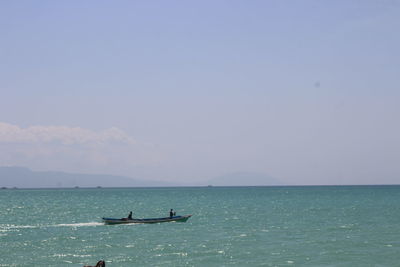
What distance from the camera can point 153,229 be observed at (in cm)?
6338

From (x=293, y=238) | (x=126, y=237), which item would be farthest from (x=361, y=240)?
(x=126, y=237)

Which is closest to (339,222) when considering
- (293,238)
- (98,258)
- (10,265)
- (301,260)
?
(293,238)

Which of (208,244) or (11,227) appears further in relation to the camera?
(11,227)

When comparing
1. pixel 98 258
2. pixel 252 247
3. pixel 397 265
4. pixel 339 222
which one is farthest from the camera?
pixel 339 222

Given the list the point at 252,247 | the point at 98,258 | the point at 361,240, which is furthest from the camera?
the point at 361,240

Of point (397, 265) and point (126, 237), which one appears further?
point (126, 237)

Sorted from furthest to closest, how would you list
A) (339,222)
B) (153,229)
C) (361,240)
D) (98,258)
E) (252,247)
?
(339,222), (153,229), (361,240), (252,247), (98,258)

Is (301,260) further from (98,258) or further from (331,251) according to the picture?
(98,258)

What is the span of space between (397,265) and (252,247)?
492 inches

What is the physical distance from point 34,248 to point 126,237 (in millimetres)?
10555

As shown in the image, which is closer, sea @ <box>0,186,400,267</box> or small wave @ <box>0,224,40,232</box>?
sea @ <box>0,186,400,267</box>

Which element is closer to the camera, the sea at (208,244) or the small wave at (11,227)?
the sea at (208,244)

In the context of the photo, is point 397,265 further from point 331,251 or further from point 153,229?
point 153,229

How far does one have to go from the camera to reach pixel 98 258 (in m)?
41.0
